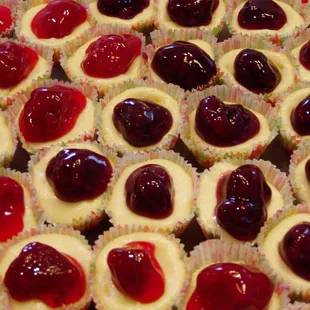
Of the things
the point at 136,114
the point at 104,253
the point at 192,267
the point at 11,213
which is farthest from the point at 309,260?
the point at 11,213

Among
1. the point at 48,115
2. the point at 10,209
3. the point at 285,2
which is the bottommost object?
the point at 10,209

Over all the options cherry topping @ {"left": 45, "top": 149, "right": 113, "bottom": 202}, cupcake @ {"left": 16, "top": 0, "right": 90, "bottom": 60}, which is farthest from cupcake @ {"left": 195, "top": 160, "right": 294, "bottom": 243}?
cupcake @ {"left": 16, "top": 0, "right": 90, "bottom": 60}

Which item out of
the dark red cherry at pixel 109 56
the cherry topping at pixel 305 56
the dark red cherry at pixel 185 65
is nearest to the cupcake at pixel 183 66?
the dark red cherry at pixel 185 65

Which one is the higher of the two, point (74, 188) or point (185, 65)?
point (185, 65)

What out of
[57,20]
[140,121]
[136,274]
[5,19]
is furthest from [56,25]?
[136,274]

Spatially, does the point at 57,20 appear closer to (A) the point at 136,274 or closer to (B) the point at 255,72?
(B) the point at 255,72

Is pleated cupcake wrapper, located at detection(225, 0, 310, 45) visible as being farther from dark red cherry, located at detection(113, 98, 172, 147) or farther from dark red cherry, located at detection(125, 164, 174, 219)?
dark red cherry, located at detection(125, 164, 174, 219)
